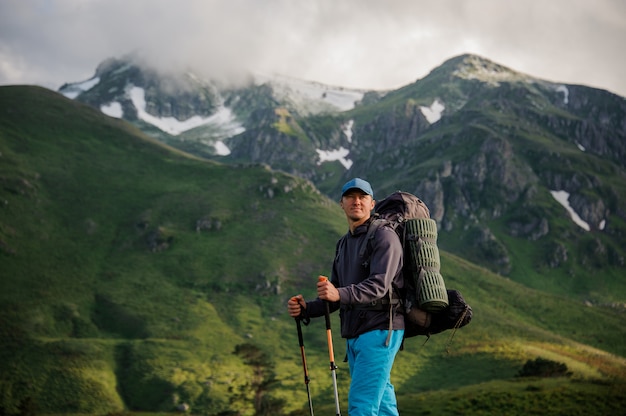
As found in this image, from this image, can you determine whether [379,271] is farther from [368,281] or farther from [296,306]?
[296,306]

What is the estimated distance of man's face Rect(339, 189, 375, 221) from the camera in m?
9.57

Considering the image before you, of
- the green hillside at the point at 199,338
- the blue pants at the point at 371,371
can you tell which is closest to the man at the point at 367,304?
the blue pants at the point at 371,371

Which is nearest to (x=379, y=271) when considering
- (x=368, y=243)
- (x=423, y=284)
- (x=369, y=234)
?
(x=368, y=243)

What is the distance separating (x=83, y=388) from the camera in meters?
122

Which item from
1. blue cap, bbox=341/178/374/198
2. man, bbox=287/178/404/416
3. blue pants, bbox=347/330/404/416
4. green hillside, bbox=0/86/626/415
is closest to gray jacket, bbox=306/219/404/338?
man, bbox=287/178/404/416

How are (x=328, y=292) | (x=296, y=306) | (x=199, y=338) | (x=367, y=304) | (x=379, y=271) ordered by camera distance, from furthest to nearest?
(x=199, y=338), (x=296, y=306), (x=367, y=304), (x=379, y=271), (x=328, y=292)

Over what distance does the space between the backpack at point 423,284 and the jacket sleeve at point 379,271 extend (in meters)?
0.31

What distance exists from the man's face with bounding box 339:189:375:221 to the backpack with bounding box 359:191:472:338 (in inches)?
9.1

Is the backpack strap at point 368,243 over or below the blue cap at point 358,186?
below

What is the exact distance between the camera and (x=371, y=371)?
879 cm

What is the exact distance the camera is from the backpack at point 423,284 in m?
9.06

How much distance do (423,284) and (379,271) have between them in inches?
34.8

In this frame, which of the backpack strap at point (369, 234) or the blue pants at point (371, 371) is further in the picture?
the backpack strap at point (369, 234)

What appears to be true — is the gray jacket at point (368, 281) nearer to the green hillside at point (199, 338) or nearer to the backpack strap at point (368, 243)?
the backpack strap at point (368, 243)
